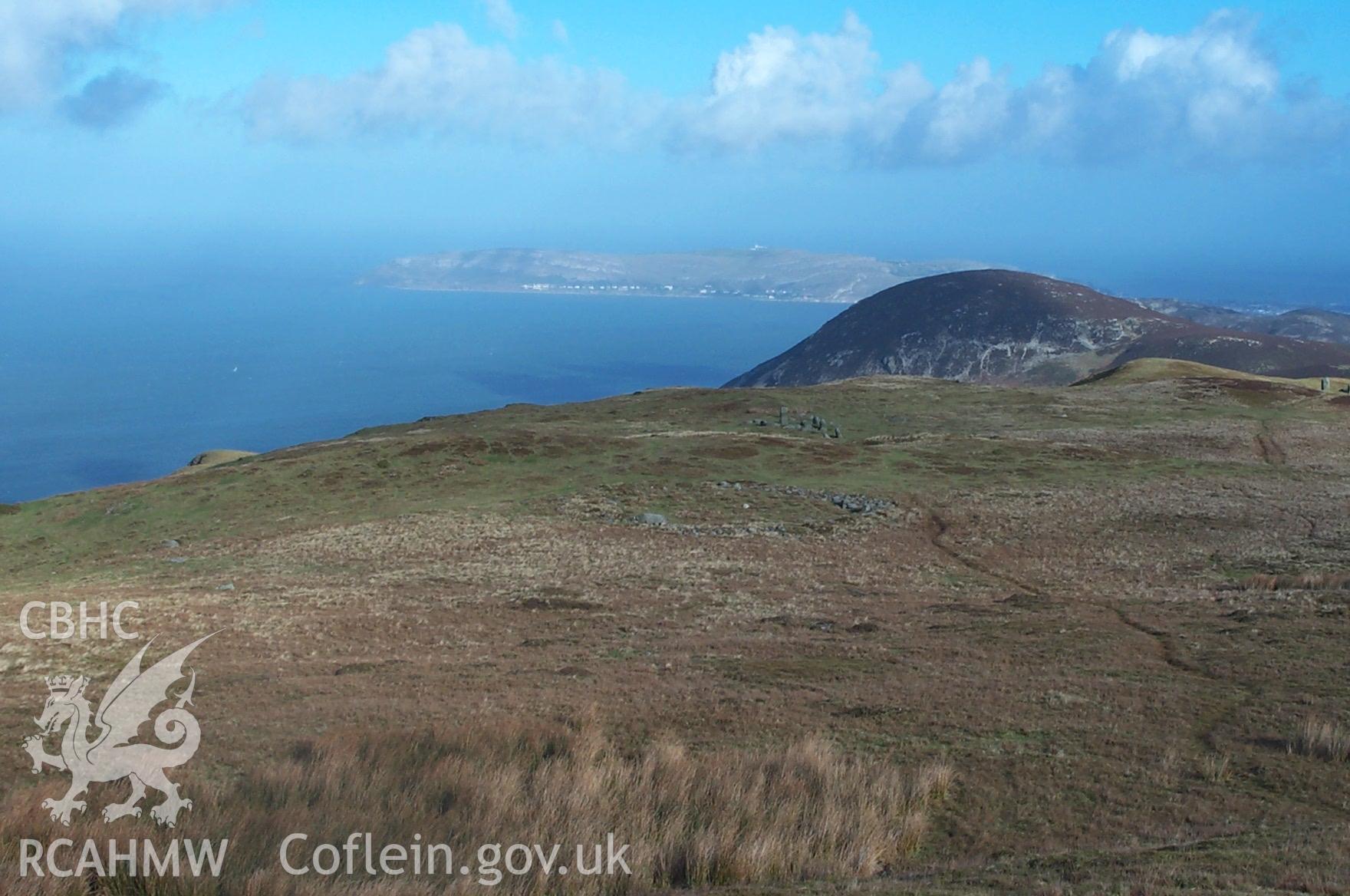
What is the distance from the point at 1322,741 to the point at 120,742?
17958 millimetres

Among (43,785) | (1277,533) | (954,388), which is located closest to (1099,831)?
(43,785)

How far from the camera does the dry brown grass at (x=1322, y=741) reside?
42.6 ft

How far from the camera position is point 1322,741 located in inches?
521

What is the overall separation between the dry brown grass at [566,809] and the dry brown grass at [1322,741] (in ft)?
19.3

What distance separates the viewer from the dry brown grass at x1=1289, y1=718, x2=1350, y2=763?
12984 millimetres

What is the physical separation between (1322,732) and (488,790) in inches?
495

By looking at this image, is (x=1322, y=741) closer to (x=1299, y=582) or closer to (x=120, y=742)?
(x=1299, y=582)

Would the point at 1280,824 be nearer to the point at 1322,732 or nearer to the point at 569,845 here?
the point at 1322,732

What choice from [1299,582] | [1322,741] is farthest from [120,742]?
[1299,582]

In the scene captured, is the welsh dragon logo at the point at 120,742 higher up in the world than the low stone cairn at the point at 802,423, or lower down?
lower down

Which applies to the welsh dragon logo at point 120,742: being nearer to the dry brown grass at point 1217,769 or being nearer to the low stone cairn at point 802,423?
the dry brown grass at point 1217,769

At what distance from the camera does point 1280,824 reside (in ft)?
35.4

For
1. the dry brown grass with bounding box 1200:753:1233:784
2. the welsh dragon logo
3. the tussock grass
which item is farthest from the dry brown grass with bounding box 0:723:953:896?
the tussock grass

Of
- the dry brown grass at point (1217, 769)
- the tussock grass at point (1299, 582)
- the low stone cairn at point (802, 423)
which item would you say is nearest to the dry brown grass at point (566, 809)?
the dry brown grass at point (1217, 769)
